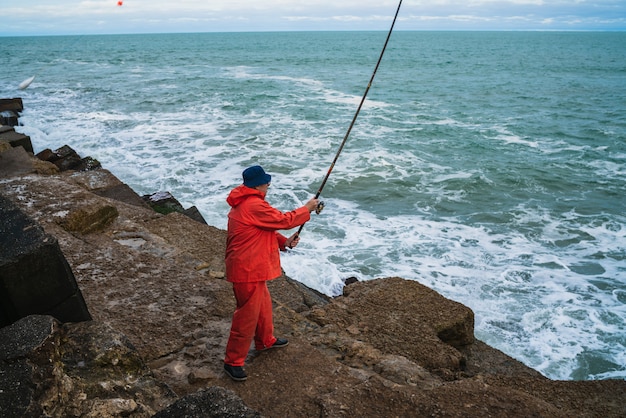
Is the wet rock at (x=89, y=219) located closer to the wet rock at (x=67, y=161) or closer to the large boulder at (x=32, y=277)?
the large boulder at (x=32, y=277)

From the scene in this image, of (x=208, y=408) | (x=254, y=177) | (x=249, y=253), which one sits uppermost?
(x=254, y=177)

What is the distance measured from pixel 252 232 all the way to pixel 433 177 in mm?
11513

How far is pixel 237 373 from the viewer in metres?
3.39

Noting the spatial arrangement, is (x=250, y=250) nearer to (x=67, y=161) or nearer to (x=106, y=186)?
(x=106, y=186)

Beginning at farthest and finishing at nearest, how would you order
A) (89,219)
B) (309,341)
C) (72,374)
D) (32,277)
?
(89,219), (309,341), (32,277), (72,374)

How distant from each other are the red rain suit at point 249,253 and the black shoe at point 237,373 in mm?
28

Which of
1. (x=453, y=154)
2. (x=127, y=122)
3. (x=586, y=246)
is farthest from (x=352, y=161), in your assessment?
(x=127, y=122)

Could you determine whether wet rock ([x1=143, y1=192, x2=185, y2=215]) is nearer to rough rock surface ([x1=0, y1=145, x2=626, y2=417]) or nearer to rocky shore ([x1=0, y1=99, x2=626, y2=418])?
Result: rocky shore ([x1=0, y1=99, x2=626, y2=418])

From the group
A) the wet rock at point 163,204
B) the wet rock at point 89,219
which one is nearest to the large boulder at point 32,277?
the wet rock at point 89,219

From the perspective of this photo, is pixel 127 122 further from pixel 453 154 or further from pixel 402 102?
pixel 402 102

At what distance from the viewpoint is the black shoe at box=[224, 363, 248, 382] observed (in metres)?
3.38

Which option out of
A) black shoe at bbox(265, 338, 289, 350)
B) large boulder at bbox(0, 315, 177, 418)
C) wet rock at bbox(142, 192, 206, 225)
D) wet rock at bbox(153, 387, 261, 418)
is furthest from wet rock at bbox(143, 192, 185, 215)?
wet rock at bbox(153, 387, 261, 418)

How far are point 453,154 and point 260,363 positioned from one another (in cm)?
1429

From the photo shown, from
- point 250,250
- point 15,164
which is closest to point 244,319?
point 250,250
